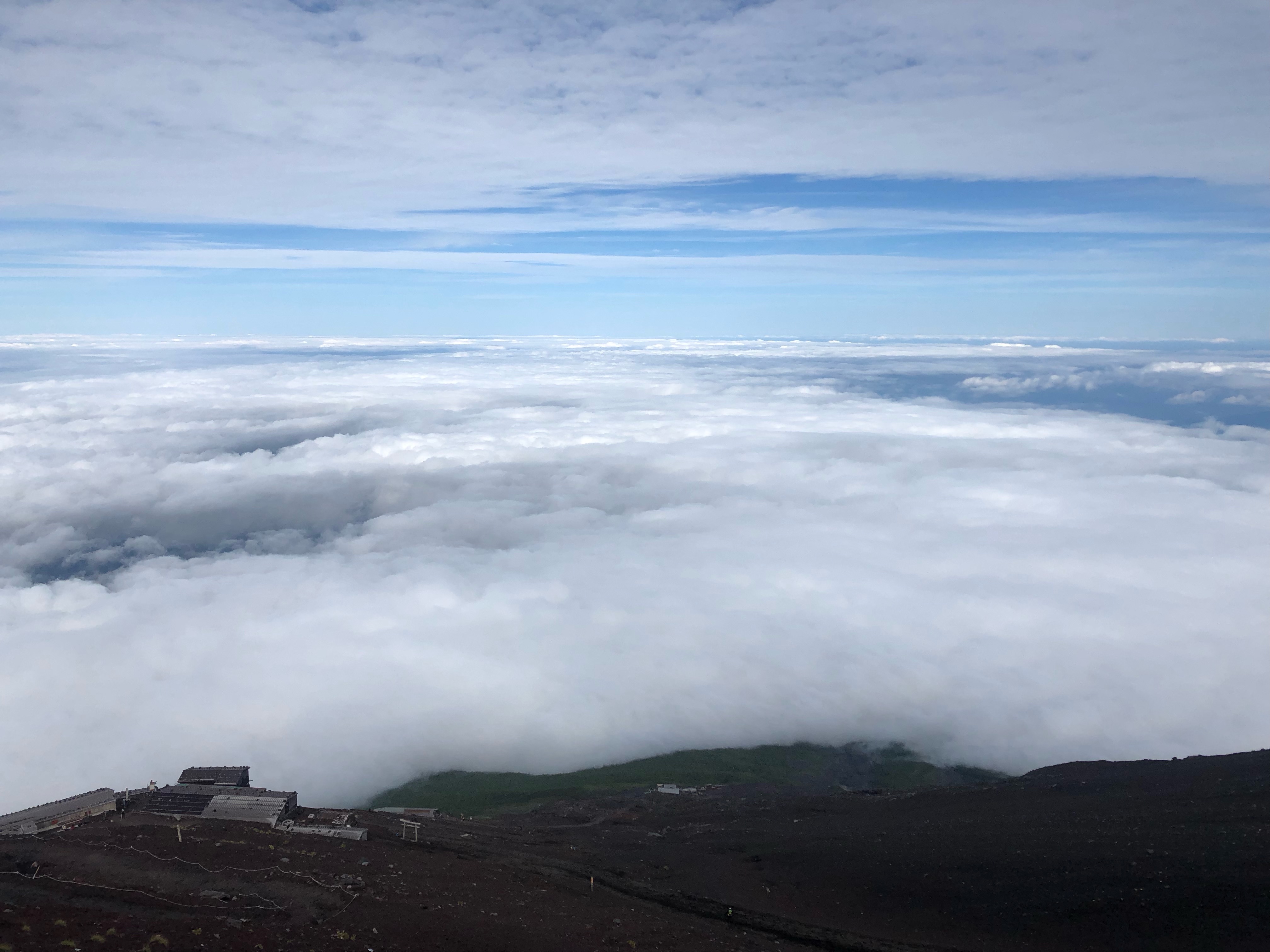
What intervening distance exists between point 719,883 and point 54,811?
30.2m

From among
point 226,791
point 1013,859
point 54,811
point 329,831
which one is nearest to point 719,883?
point 1013,859

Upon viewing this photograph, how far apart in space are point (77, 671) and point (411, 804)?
50488 millimetres

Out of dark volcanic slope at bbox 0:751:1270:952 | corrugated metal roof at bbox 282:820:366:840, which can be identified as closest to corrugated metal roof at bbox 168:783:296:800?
corrugated metal roof at bbox 282:820:366:840

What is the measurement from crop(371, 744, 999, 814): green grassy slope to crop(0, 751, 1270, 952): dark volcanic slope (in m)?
Result: 30.2

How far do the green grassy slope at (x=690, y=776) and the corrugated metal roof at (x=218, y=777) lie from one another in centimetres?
3167

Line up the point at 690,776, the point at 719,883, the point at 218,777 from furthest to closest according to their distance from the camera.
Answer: the point at 690,776 → the point at 218,777 → the point at 719,883

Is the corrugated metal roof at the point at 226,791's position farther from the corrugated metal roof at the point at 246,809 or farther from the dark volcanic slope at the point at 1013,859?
the dark volcanic slope at the point at 1013,859

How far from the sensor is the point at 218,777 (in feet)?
128

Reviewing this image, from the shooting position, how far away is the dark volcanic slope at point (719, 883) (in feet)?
75.0

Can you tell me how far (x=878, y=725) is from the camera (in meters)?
85.8

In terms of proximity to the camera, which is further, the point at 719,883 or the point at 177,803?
the point at 719,883

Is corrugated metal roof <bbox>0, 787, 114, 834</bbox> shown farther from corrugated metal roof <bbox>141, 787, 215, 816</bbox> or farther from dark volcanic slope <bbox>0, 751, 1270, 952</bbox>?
dark volcanic slope <bbox>0, 751, 1270, 952</bbox>

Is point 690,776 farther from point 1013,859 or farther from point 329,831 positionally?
point 329,831

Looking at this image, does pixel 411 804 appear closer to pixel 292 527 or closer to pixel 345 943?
pixel 345 943
